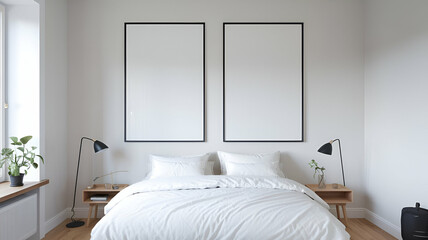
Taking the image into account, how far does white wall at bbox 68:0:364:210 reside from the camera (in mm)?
3988

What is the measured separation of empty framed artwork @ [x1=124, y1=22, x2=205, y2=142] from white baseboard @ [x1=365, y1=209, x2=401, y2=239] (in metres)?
2.38

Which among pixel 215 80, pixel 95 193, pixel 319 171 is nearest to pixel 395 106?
pixel 319 171

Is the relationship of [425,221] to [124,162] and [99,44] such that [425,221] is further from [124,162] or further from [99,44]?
[99,44]

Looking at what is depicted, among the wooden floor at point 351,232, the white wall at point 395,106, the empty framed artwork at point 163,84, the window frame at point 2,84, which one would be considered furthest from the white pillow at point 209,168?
the window frame at point 2,84

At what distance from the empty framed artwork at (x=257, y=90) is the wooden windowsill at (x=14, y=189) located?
2193 mm

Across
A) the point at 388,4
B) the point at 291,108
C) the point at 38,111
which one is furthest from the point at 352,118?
the point at 38,111

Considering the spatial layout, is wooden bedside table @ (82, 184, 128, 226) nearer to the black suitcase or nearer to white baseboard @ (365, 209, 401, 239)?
the black suitcase

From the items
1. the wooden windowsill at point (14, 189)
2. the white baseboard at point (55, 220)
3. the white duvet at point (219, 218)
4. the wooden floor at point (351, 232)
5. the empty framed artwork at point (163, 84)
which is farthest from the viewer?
the empty framed artwork at point (163, 84)

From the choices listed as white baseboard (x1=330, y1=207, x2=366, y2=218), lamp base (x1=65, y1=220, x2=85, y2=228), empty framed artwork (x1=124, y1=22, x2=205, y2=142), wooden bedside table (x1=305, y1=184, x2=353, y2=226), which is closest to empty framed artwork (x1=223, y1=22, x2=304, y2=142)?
empty framed artwork (x1=124, y1=22, x2=205, y2=142)

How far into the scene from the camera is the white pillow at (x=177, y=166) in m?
3.54

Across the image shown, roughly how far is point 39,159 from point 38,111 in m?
0.51

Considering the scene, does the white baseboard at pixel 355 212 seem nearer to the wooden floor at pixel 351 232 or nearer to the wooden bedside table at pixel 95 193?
the wooden floor at pixel 351 232

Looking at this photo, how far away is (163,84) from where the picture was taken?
3980mm

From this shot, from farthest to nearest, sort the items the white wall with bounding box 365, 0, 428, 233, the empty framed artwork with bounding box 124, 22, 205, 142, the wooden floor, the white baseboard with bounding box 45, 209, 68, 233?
the empty framed artwork with bounding box 124, 22, 205, 142 → the white baseboard with bounding box 45, 209, 68, 233 → the wooden floor → the white wall with bounding box 365, 0, 428, 233
